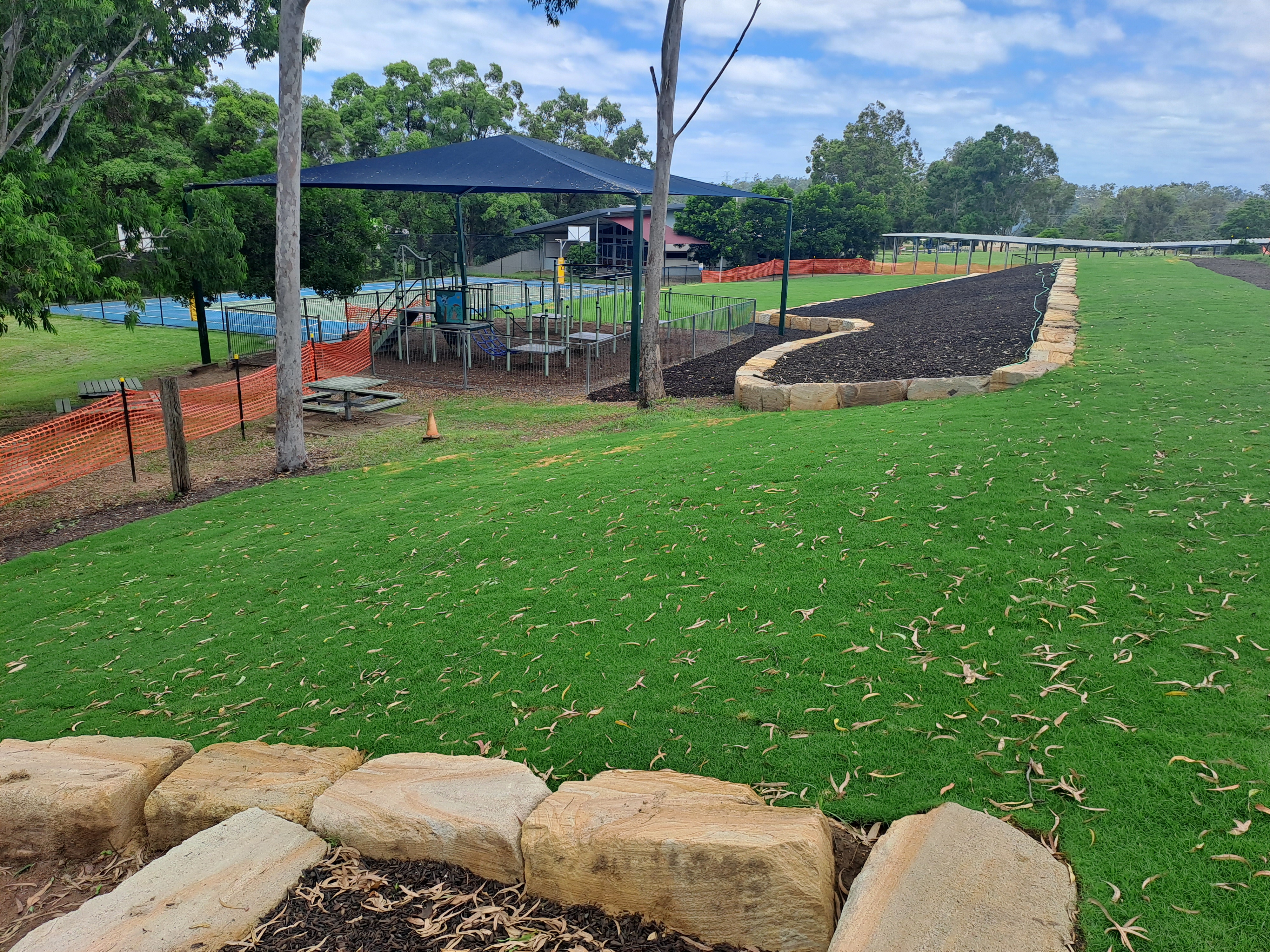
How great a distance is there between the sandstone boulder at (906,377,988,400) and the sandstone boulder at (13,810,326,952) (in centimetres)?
851

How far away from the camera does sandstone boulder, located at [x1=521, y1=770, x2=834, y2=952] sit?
2547mm

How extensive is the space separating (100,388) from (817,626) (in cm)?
1552

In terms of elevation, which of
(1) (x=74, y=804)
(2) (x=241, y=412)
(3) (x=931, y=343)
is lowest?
(1) (x=74, y=804)

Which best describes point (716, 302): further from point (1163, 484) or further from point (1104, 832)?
point (1104, 832)

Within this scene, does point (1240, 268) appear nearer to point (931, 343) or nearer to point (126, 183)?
point (931, 343)

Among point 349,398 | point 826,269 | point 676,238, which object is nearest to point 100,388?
point 349,398

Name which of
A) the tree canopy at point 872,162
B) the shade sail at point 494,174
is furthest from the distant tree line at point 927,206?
the shade sail at point 494,174

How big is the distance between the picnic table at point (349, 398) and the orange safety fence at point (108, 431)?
891 mm

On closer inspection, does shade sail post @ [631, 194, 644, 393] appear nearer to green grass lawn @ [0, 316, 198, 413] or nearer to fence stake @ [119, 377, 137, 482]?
fence stake @ [119, 377, 137, 482]

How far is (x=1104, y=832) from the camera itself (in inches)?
110

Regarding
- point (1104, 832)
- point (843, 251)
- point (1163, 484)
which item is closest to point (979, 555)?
point (1163, 484)

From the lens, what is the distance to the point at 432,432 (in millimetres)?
12664

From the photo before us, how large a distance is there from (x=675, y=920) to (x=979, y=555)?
3033 mm

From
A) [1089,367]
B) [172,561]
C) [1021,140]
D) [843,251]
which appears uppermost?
[1021,140]
